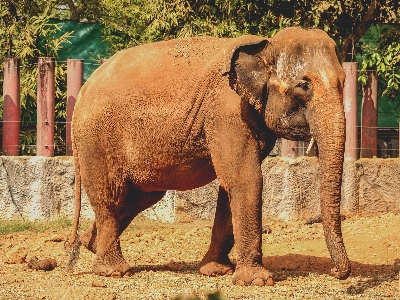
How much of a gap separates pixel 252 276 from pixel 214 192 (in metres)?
4.88

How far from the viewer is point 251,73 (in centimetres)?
809

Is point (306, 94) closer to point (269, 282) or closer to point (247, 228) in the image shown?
point (247, 228)

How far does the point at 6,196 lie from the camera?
43.5ft

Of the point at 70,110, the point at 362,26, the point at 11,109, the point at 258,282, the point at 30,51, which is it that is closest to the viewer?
→ the point at 258,282

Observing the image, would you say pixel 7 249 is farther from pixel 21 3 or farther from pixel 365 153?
pixel 21 3

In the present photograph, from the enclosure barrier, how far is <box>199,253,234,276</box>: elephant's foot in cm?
407

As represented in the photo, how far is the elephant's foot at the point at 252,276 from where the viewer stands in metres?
7.95

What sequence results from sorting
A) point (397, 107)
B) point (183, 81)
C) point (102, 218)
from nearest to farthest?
point (183, 81), point (102, 218), point (397, 107)

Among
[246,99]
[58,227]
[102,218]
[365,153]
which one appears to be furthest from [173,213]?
[246,99]

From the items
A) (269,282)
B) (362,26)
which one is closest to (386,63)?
(362,26)

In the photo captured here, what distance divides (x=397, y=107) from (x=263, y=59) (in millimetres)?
7236

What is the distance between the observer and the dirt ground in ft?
25.0

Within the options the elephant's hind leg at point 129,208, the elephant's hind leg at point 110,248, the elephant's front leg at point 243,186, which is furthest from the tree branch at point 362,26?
the elephant's front leg at point 243,186

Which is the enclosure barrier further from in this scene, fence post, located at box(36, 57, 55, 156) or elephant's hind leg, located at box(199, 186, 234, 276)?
elephant's hind leg, located at box(199, 186, 234, 276)
